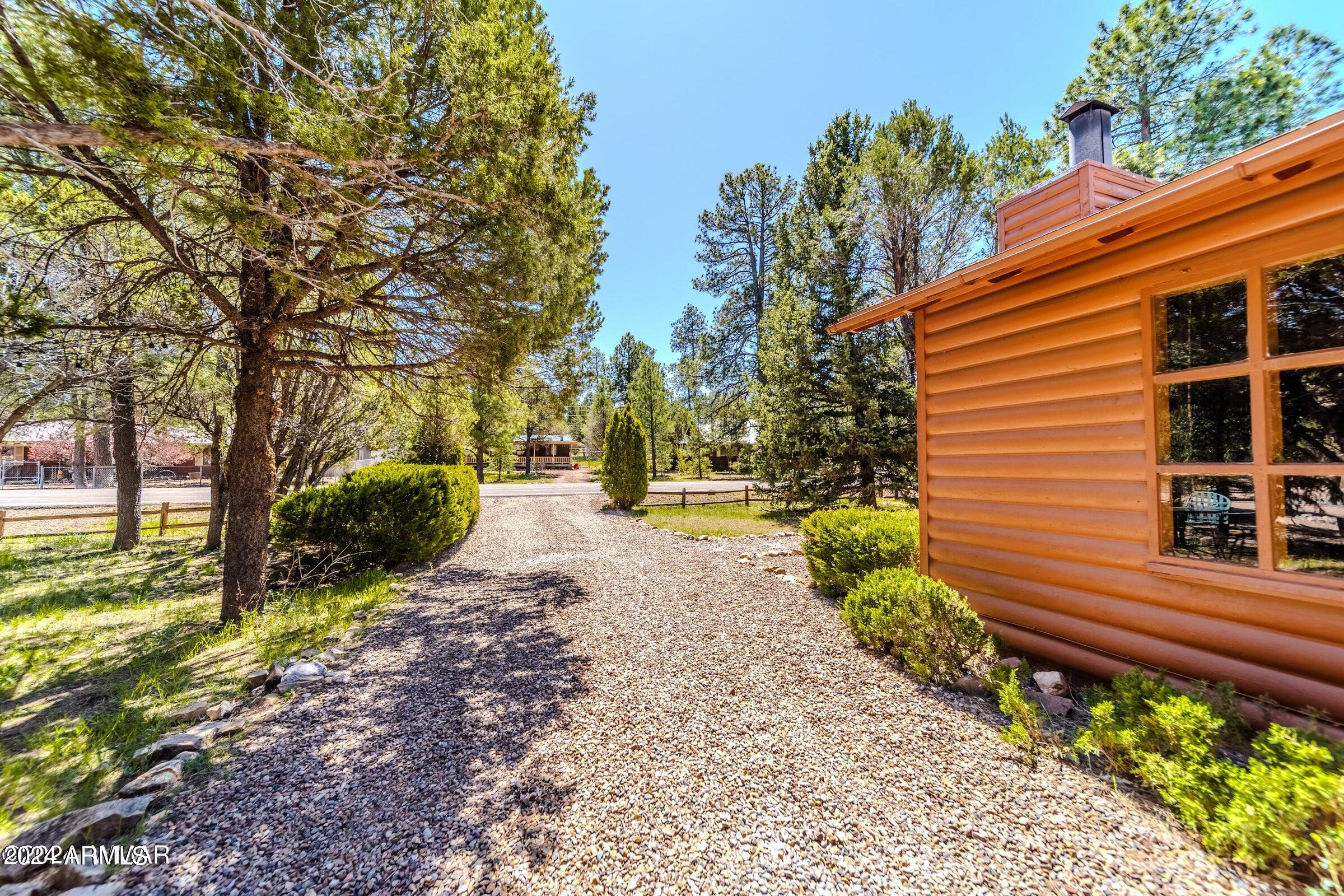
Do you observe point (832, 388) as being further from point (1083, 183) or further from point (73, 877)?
point (73, 877)

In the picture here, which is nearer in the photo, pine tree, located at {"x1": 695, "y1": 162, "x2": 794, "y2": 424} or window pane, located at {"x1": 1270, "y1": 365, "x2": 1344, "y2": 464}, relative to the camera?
window pane, located at {"x1": 1270, "y1": 365, "x2": 1344, "y2": 464}

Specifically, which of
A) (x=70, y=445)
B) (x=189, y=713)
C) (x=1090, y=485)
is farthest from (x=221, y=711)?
(x=70, y=445)

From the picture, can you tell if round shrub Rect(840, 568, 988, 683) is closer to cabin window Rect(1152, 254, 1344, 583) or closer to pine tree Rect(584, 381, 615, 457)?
cabin window Rect(1152, 254, 1344, 583)

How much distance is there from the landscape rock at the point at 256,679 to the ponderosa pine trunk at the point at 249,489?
1.68 m

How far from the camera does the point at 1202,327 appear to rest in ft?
8.88

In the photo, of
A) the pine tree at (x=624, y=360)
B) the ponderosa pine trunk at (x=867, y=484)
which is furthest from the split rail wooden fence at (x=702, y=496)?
the pine tree at (x=624, y=360)

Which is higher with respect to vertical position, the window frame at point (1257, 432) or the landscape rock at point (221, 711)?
the window frame at point (1257, 432)

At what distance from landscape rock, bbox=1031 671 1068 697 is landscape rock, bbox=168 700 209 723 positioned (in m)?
5.55

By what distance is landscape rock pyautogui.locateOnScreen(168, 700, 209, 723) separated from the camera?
9.61ft

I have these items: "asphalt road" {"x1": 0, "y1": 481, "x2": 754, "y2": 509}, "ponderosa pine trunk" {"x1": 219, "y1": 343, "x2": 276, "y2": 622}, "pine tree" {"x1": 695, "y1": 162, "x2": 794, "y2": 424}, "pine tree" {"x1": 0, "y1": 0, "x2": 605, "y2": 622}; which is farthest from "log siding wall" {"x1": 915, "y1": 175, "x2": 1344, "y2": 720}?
"pine tree" {"x1": 695, "y1": 162, "x2": 794, "y2": 424}

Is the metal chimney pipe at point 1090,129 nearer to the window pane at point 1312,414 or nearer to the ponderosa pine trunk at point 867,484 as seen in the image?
the window pane at point 1312,414

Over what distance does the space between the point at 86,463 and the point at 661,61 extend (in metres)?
35.6

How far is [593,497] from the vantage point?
17531 mm

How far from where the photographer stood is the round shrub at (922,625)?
329 centimetres
